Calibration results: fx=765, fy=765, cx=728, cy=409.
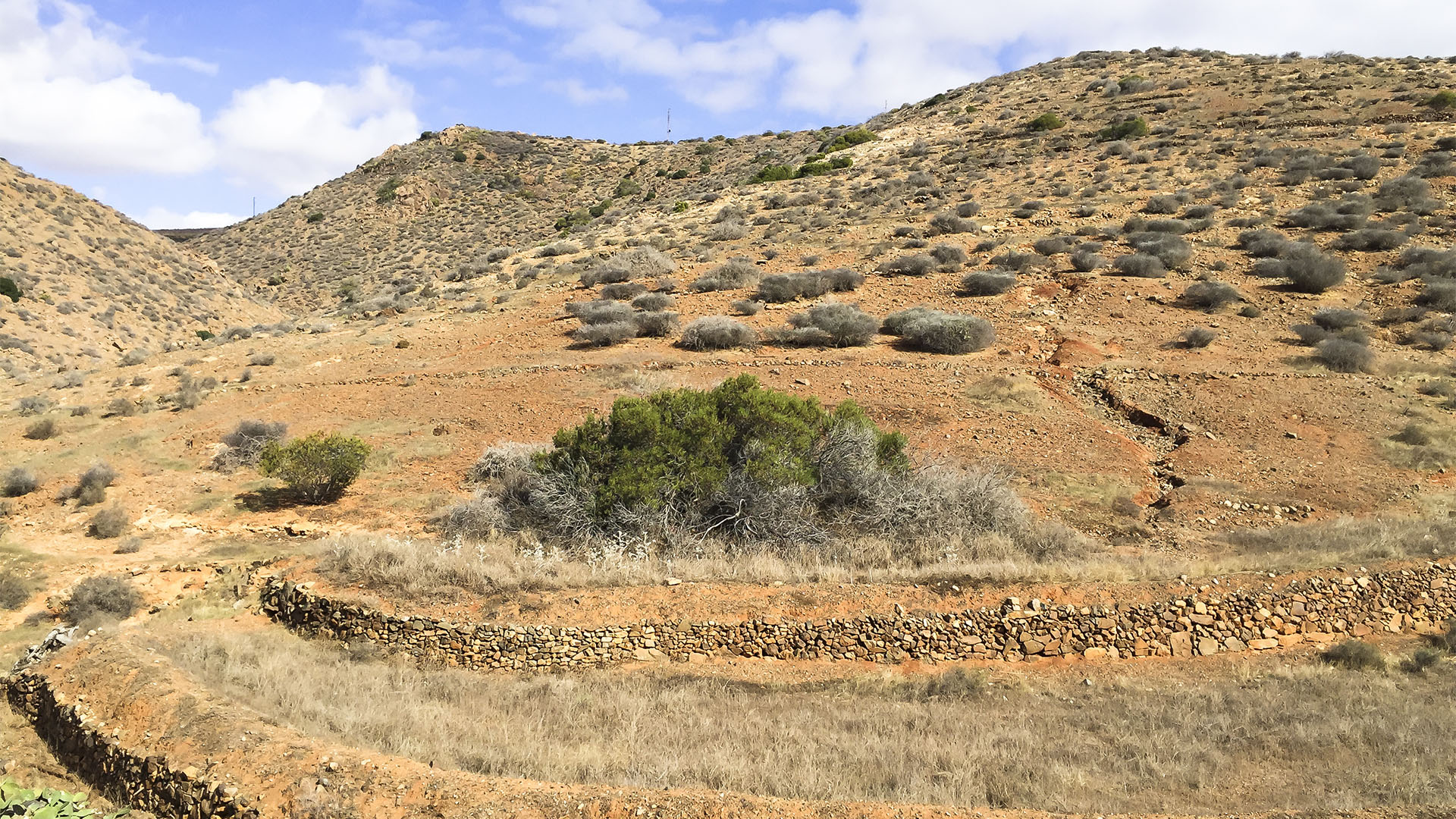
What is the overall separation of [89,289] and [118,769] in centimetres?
3775

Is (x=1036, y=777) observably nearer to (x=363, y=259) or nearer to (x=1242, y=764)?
(x=1242, y=764)

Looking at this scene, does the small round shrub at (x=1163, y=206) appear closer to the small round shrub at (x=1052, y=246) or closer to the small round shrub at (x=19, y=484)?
the small round shrub at (x=1052, y=246)

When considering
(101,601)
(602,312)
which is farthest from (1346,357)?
(101,601)

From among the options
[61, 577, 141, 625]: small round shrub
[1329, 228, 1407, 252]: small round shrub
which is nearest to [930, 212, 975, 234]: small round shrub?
[1329, 228, 1407, 252]: small round shrub

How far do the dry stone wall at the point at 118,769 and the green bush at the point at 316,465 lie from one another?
574 centimetres

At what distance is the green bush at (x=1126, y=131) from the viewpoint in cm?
3453

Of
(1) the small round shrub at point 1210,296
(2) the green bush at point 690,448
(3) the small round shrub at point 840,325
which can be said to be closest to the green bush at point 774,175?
(3) the small round shrub at point 840,325

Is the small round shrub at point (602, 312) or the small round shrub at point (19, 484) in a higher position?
the small round shrub at point (602, 312)

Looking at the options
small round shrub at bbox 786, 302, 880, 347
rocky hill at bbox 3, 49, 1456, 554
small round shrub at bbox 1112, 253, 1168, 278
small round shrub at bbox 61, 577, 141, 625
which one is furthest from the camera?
small round shrub at bbox 1112, 253, 1168, 278

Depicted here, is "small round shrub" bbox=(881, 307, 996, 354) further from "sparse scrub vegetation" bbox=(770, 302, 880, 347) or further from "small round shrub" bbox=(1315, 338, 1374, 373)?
"small round shrub" bbox=(1315, 338, 1374, 373)

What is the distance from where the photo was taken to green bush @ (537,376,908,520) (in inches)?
417

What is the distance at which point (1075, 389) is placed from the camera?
15844mm

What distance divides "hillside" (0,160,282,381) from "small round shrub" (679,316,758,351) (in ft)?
55.3

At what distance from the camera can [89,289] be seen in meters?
33.8
